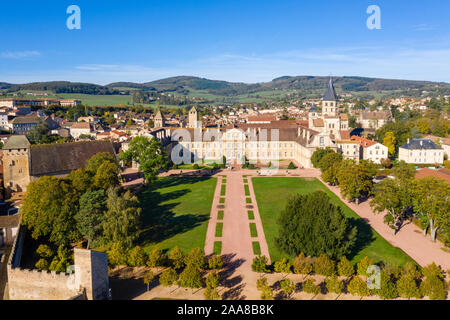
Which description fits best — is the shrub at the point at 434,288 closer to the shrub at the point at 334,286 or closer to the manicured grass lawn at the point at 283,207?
the shrub at the point at 334,286

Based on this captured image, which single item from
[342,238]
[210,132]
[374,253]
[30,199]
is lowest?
[374,253]

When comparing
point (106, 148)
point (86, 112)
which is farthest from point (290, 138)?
point (86, 112)

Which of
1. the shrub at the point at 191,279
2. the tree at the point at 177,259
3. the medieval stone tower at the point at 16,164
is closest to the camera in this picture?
the shrub at the point at 191,279

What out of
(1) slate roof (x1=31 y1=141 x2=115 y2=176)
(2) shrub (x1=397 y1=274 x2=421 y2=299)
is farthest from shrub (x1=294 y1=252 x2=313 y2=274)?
(1) slate roof (x1=31 y1=141 x2=115 y2=176)

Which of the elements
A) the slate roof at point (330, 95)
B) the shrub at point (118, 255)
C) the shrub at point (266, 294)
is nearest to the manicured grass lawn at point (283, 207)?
the shrub at point (266, 294)

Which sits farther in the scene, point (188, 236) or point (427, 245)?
point (188, 236)

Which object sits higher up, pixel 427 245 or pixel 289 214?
pixel 289 214

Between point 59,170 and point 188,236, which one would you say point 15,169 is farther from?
point 188,236

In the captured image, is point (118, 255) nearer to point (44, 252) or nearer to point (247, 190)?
point (44, 252)

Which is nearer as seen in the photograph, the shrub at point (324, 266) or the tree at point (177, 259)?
the shrub at point (324, 266)
